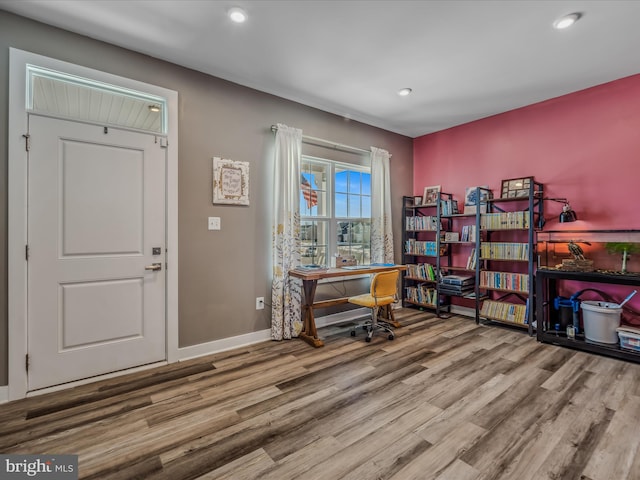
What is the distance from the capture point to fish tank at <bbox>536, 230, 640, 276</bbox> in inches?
121

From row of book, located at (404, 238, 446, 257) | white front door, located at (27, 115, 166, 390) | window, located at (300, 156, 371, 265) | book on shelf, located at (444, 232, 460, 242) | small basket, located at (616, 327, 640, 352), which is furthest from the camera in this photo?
row of book, located at (404, 238, 446, 257)

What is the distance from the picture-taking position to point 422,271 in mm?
4633

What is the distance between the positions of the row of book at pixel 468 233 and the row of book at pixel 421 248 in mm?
358

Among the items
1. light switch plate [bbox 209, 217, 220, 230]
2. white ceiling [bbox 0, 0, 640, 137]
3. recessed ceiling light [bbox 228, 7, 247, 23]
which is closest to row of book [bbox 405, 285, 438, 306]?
white ceiling [bbox 0, 0, 640, 137]

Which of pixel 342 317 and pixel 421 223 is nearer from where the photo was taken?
pixel 342 317

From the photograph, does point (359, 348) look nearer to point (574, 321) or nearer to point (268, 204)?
point (268, 204)

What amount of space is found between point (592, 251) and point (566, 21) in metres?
2.34

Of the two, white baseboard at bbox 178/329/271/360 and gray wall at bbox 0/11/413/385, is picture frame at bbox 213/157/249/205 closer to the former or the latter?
gray wall at bbox 0/11/413/385

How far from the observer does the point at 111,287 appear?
2586mm

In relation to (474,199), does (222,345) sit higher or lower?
lower

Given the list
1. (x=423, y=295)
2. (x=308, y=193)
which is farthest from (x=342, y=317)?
(x=308, y=193)

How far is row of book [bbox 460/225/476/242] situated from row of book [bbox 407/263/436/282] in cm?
61

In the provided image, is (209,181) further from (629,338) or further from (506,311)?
(629,338)

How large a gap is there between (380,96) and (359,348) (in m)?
2.90
